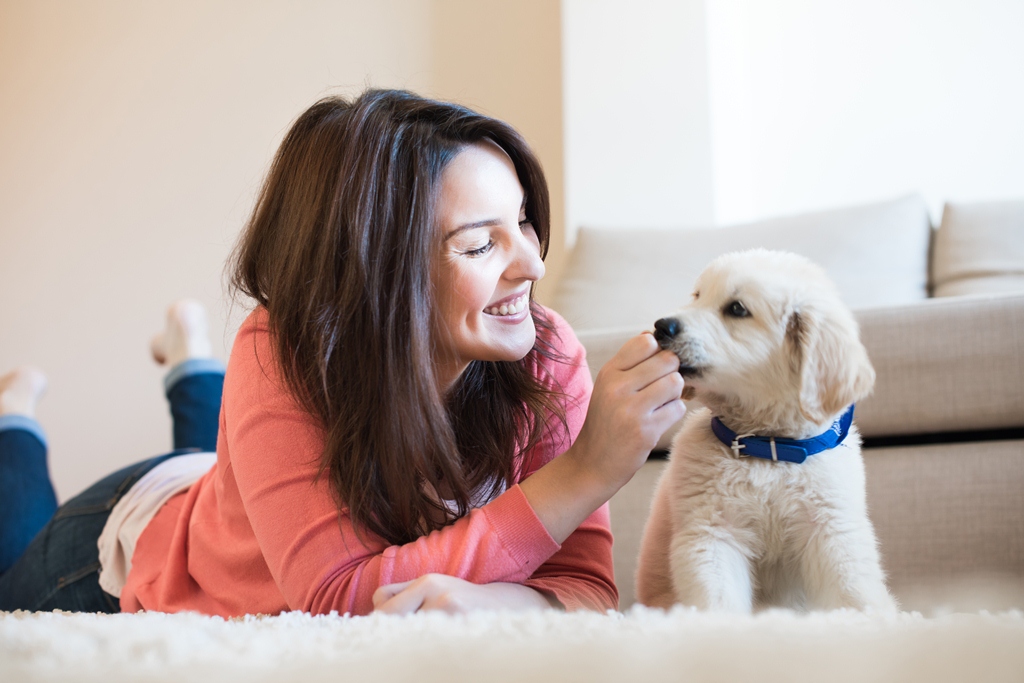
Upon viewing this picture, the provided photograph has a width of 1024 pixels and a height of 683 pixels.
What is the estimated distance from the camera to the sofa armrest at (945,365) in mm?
1257

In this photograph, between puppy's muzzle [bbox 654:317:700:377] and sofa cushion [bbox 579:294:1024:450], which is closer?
puppy's muzzle [bbox 654:317:700:377]

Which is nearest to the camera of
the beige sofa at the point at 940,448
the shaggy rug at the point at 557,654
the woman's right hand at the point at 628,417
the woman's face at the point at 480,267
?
the shaggy rug at the point at 557,654

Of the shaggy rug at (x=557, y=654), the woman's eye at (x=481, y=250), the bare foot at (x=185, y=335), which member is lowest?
the bare foot at (x=185, y=335)

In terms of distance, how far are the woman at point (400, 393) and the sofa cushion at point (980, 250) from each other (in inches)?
54.6

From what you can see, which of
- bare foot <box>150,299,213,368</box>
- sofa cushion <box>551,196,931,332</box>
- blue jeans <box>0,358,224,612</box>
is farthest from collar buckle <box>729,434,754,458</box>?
bare foot <box>150,299,213,368</box>

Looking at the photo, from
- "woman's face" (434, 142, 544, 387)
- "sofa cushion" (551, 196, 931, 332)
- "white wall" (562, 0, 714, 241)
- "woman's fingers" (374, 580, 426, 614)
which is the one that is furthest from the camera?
"white wall" (562, 0, 714, 241)

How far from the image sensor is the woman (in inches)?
32.3

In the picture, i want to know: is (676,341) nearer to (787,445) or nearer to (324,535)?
(787,445)

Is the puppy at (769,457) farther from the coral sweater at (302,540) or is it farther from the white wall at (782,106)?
the white wall at (782,106)

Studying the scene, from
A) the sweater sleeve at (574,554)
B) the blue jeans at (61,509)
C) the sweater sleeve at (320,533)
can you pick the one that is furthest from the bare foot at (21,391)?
the sweater sleeve at (574,554)

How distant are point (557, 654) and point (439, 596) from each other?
0.42 metres

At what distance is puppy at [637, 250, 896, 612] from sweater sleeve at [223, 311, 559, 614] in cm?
20

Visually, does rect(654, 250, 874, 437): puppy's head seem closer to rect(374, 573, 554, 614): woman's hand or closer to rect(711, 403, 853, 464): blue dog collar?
rect(711, 403, 853, 464): blue dog collar

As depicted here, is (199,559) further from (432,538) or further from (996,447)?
(996,447)
